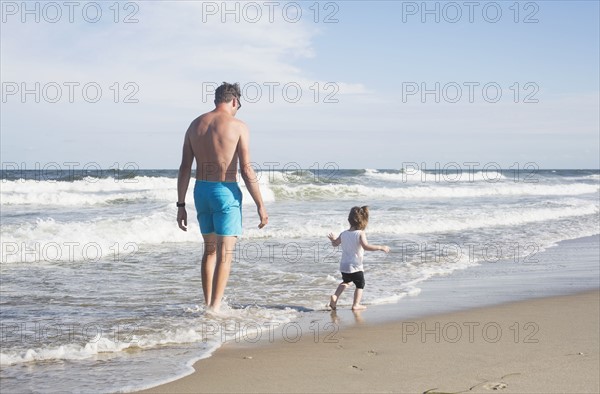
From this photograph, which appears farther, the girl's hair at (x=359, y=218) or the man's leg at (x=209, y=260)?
the girl's hair at (x=359, y=218)

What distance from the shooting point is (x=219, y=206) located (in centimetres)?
514

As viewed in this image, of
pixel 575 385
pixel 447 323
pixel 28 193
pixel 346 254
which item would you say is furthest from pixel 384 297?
pixel 28 193

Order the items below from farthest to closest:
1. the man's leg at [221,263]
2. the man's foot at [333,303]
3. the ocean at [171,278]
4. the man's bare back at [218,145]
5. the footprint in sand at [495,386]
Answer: the man's foot at [333,303] → the man's leg at [221,263] → the man's bare back at [218,145] → the ocean at [171,278] → the footprint in sand at [495,386]

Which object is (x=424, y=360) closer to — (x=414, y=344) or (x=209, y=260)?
(x=414, y=344)

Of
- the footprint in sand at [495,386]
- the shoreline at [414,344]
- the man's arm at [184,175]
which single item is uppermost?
the man's arm at [184,175]

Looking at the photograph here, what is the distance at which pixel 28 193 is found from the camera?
2425cm

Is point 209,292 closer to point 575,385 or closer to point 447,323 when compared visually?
point 447,323

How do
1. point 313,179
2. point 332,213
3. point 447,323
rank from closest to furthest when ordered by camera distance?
point 447,323, point 332,213, point 313,179

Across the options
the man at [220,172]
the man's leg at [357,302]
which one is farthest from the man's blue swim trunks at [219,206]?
the man's leg at [357,302]

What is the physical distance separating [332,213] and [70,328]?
12.7m

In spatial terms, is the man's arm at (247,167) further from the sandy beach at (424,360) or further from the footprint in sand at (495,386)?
the footprint in sand at (495,386)

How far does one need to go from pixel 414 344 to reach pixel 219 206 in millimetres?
1909

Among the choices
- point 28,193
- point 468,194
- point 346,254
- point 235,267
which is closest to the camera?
point 346,254

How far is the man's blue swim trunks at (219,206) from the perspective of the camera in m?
5.12
